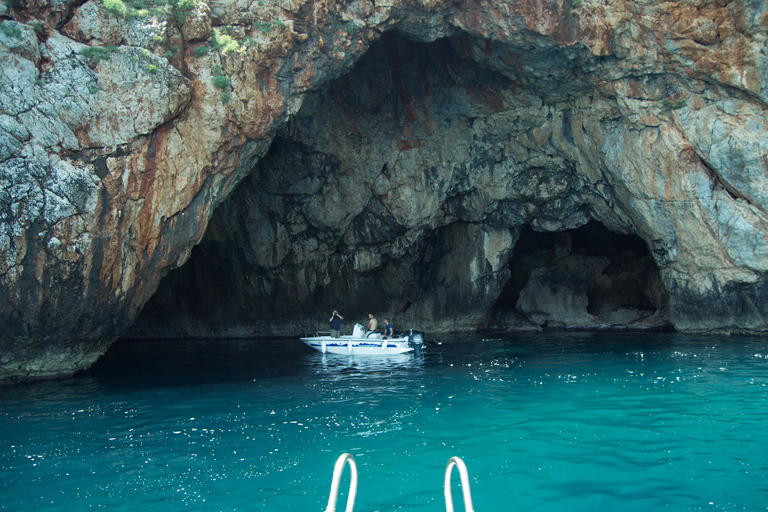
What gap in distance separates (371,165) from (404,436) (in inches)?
604

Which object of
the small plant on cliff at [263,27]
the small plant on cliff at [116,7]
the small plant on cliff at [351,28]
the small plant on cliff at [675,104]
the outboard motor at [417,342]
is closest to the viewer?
the small plant on cliff at [116,7]

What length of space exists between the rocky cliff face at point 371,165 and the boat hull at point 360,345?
581 cm

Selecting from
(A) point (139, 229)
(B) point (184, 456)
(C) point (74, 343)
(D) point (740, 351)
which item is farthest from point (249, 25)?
(D) point (740, 351)

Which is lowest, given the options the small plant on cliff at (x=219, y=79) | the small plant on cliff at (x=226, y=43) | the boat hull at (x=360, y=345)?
the boat hull at (x=360, y=345)

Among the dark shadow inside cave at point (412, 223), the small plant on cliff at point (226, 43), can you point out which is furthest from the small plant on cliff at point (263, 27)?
the dark shadow inside cave at point (412, 223)

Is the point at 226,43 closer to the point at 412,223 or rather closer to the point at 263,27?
the point at 263,27

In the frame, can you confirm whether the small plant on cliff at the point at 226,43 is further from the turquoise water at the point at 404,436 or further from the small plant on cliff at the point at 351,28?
the turquoise water at the point at 404,436

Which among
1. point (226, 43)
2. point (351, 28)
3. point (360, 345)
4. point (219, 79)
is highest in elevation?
point (351, 28)

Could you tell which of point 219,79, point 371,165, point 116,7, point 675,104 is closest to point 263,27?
point 219,79

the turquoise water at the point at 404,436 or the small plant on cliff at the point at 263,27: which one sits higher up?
the small plant on cliff at the point at 263,27

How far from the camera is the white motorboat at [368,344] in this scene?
60.6 feet

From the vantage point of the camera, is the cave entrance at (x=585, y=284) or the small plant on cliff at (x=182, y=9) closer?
the small plant on cliff at (x=182, y=9)

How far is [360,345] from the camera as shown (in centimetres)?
1911

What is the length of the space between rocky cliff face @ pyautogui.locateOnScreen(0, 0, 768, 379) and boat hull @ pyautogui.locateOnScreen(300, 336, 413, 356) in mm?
5815
